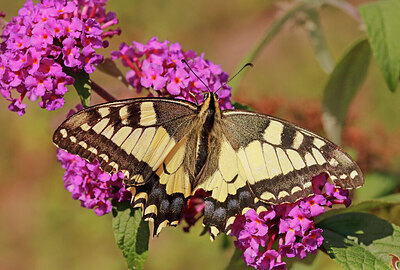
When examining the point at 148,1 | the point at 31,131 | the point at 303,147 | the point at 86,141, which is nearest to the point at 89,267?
the point at 31,131

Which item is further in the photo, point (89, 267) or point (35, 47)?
point (89, 267)

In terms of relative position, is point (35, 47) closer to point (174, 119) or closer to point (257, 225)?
point (174, 119)

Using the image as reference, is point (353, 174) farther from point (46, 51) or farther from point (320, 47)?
point (320, 47)

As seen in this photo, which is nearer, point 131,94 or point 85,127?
point 85,127

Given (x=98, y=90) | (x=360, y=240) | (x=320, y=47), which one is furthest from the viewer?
(x=320, y=47)

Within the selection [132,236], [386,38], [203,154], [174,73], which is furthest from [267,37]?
[132,236]

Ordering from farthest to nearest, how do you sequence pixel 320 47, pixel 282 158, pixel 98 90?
pixel 320 47, pixel 98 90, pixel 282 158
